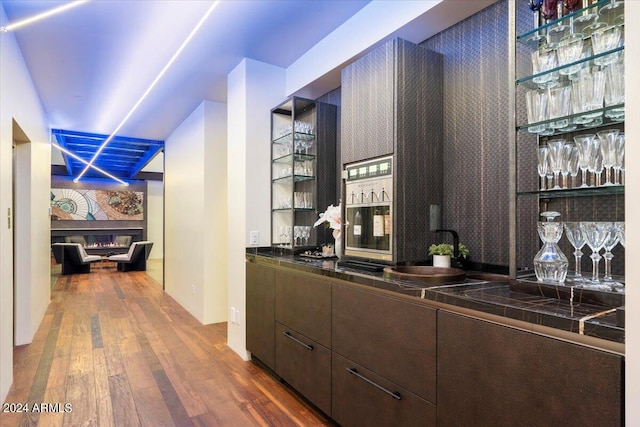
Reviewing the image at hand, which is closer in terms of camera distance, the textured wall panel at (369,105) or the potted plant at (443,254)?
the potted plant at (443,254)

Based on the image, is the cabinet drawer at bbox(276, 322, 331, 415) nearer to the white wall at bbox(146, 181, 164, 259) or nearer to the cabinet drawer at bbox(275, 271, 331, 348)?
the cabinet drawer at bbox(275, 271, 331, 348)

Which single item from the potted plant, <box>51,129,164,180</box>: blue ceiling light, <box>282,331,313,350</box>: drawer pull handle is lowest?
<box>282,331,313,350</box>: drawer pull handle

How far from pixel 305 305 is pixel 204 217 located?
8.42 ft

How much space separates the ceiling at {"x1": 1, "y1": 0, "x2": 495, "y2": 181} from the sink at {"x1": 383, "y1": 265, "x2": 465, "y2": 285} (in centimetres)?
142

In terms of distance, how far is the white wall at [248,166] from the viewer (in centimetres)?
323

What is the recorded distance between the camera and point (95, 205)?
10.8m

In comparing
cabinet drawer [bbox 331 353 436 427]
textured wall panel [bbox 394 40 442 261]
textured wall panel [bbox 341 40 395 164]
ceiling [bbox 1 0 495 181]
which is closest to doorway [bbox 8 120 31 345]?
ceiling [bbox 1 0 495 181]

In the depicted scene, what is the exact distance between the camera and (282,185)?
11.3 feet

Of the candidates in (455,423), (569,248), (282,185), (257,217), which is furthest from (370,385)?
(282,185)

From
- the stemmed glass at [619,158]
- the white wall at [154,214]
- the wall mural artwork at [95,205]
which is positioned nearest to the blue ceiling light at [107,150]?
the wall mural artwork at [95,205]

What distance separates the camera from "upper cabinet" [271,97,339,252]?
10.3 feet

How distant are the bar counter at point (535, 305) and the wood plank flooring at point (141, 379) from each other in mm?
1151

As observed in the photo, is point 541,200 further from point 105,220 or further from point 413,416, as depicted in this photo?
point 105,220

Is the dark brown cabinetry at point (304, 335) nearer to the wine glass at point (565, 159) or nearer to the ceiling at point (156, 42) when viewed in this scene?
the wine glass at point (565, 159)
